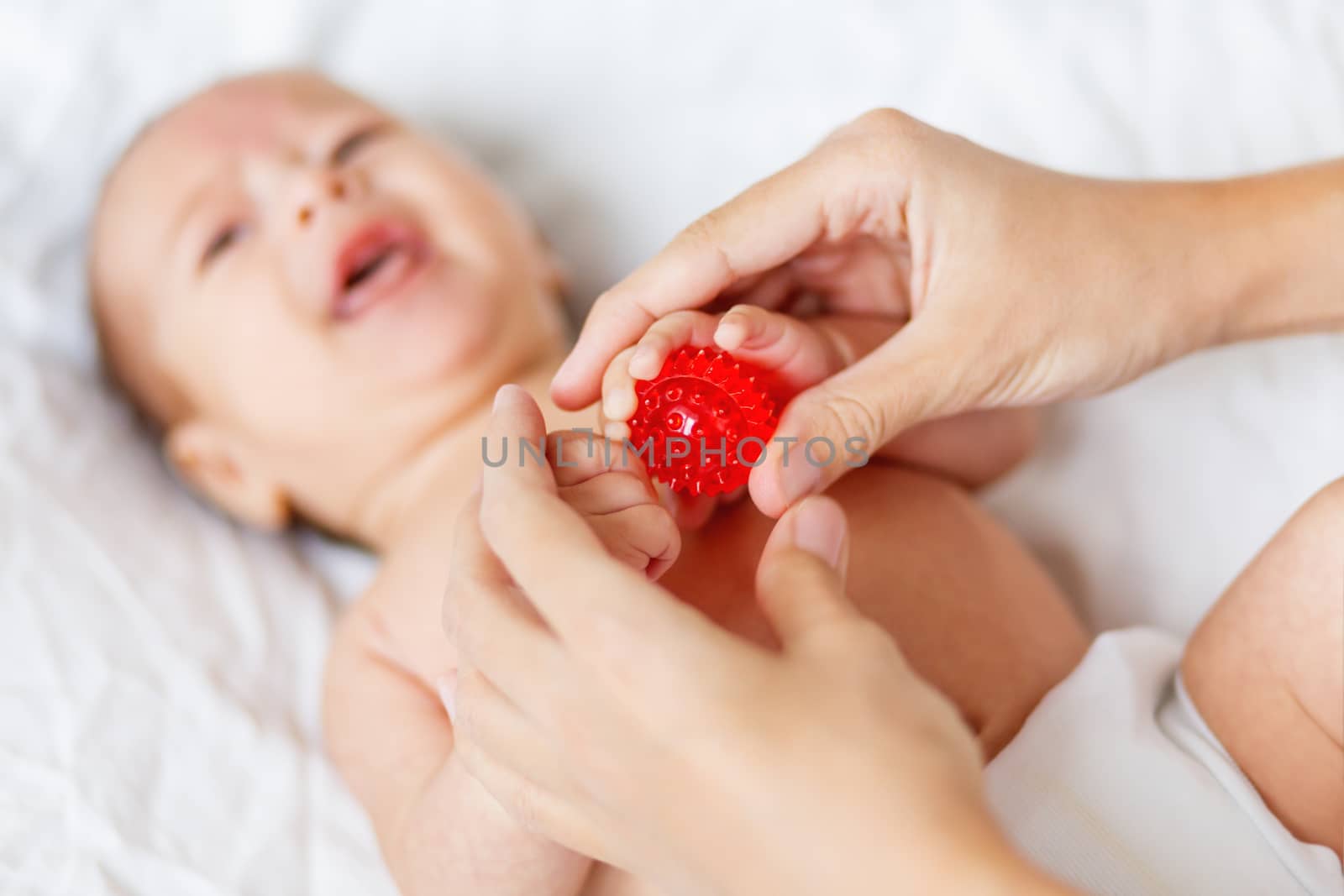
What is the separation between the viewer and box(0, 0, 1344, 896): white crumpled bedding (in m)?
1.11

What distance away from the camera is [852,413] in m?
0.87

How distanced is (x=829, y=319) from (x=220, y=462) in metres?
0.80

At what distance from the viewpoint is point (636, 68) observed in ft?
5.33

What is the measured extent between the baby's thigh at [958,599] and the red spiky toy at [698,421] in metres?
0.25

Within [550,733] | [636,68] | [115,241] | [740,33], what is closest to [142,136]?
[115,241]

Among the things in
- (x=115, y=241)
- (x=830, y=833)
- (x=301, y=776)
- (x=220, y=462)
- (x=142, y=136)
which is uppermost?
(x=142, y=136)

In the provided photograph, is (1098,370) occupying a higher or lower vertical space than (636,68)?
lower

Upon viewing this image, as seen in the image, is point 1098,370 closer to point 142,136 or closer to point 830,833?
point 830,833

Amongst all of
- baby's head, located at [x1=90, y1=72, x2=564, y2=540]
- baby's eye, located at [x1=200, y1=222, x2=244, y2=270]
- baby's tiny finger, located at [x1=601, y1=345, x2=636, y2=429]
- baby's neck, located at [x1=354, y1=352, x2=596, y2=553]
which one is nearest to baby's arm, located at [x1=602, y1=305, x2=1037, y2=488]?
baby's tiny finger, located at [x1=601, y1=345, x2=636, y2=429]

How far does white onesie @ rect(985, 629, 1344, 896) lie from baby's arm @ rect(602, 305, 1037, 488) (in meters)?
0.28

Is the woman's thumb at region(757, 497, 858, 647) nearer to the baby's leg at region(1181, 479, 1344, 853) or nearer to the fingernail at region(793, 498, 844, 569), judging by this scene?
the fingernail at region(793, 498, 844, 569)

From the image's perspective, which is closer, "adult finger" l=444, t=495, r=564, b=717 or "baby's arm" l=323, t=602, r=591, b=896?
"adult finger" l=444, t=495, r=564, b=717

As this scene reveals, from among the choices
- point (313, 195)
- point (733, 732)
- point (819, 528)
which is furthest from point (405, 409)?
point (733, 732)

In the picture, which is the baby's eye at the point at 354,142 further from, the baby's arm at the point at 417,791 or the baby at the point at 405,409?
the baby's arm at the point at 417,791
